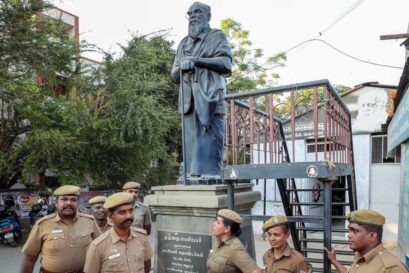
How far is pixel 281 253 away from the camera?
2865mm

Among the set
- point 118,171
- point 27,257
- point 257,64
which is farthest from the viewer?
point 257,64

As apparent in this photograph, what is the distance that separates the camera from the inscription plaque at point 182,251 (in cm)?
344

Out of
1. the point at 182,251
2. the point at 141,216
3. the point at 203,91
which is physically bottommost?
the point at 182,251

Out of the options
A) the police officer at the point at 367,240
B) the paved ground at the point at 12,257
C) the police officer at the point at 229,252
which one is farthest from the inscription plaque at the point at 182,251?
the paved ground at the point at 12,257

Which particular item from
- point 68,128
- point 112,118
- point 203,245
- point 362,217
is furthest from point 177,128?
point 362,217

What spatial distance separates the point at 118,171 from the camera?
12.3 m

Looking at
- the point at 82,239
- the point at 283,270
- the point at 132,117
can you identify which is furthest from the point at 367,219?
the point at 132,117

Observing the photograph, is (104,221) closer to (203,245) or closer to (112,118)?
(203,245)

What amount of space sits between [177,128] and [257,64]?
5.93 metres

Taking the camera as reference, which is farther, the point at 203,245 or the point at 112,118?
the point at 112,118

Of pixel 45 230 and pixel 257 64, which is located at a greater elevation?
pixel 257 64

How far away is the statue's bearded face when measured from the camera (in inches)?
156

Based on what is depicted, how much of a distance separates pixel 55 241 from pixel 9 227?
22.2 feet

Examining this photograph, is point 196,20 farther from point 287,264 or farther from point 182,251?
point 287,264
